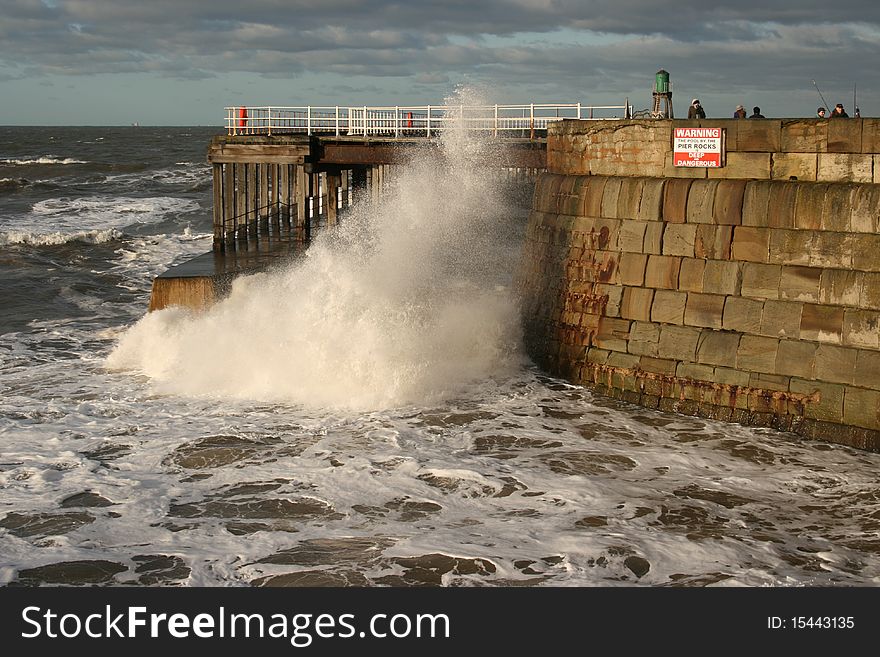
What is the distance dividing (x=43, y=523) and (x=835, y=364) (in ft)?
28.0

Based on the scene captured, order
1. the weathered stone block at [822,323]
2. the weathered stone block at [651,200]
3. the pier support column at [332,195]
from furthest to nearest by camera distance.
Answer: the pier support column at [332,195]
the weathered stone block at [651,200]
the weathered stone block at [822,323]

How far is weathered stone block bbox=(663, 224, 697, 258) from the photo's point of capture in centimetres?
1301

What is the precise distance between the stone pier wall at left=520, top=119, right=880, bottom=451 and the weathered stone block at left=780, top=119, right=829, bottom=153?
0.01 metres

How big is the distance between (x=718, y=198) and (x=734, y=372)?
2157mm

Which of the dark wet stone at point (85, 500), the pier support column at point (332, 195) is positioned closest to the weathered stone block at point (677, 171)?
the dark wet stone at point (85, 500)

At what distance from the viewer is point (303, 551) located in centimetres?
855

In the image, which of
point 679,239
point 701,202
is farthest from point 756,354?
point 701,202

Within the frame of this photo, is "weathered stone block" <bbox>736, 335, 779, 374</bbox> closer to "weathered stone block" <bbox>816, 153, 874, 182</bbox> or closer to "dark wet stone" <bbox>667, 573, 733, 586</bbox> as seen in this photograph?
"weathered stone block" <bbox>816, 153, 874, 182</bbox>

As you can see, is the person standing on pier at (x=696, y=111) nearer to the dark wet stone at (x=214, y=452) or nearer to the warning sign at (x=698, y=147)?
the warning sign at (x=698, y=147)

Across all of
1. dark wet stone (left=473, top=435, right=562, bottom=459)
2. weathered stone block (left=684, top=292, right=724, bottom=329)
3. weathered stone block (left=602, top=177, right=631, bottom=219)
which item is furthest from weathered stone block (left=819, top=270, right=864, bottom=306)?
dark wet stone (left=473, top=435, right=562, bottom=459)

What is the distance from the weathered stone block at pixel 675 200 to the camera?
514 inches

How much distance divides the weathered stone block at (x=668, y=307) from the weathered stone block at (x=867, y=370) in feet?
7.47

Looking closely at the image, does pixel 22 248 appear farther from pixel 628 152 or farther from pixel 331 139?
pixel 628 152
